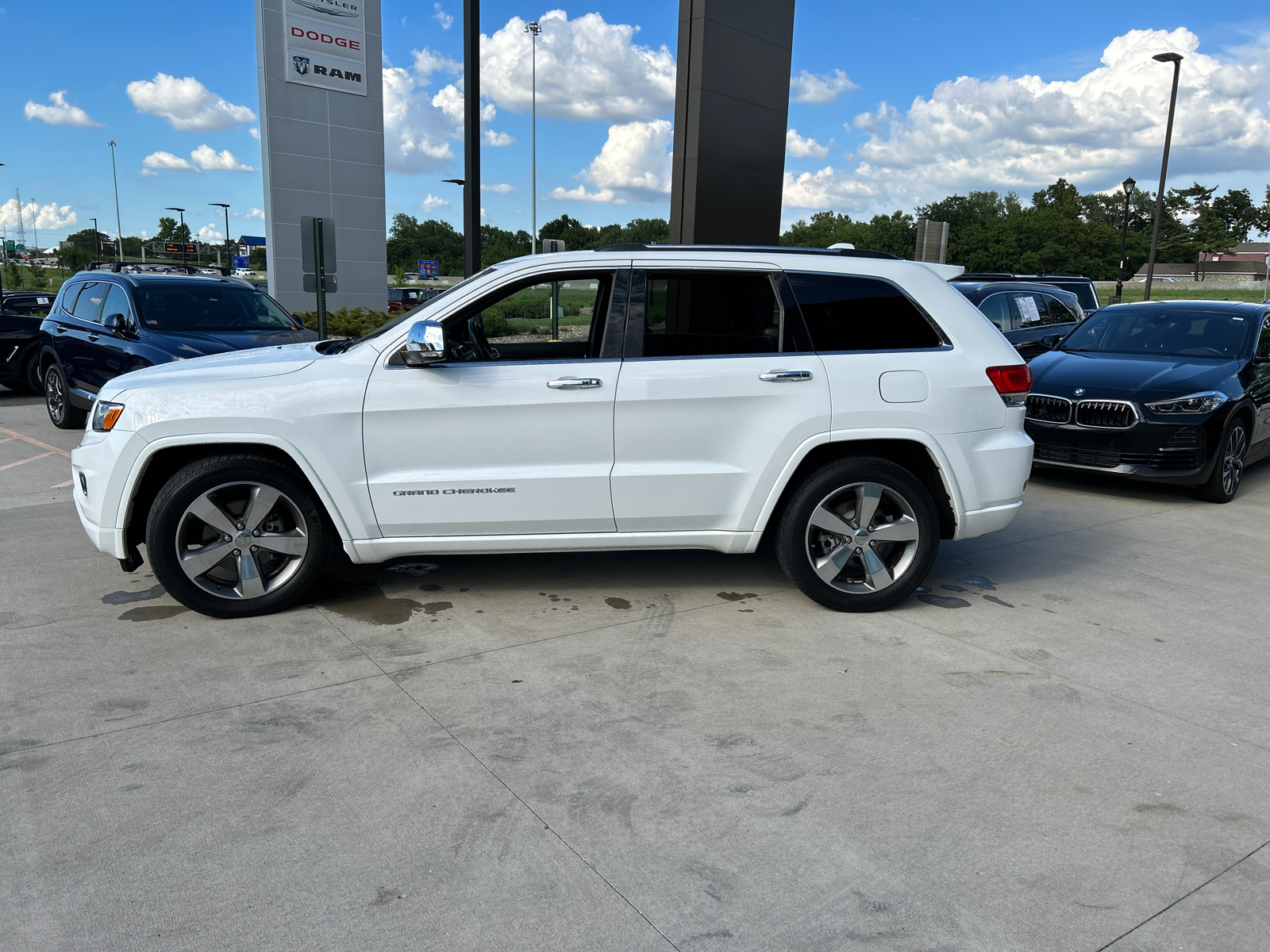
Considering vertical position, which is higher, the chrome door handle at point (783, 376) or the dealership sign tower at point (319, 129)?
the dealership sign tower at point (319, 129)

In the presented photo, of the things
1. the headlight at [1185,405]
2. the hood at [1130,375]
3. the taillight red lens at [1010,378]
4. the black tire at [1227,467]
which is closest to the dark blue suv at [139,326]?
the taillight red lens at [1010,378]

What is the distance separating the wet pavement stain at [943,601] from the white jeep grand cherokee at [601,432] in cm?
33

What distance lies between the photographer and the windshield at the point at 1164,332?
8.77m

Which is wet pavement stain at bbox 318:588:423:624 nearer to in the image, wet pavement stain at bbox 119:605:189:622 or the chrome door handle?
wet pavement stain at bbox 119:605:189:622

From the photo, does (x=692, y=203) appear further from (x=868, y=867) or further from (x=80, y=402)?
(x=868, y=867)

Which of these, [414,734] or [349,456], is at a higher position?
[349,456]

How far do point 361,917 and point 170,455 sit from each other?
2893mm

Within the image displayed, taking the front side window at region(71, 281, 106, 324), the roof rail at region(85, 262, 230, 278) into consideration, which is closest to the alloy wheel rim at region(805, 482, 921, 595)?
the roof rail at region(85, 262, 230, 278)

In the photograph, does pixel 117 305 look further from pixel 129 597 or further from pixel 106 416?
pixel 106 416

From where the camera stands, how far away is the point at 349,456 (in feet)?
14.8

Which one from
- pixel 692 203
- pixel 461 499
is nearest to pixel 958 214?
pixel 692 203

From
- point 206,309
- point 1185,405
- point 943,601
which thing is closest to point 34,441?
point 206,309

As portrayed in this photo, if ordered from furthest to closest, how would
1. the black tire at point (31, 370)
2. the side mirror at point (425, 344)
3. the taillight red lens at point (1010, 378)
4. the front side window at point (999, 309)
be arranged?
1. the black tire at point (31, 370)
2. the front side window at point (999, 309)
3. the taillight red lens at point (1010, 378)
4. the side mirror at point (425, 344)

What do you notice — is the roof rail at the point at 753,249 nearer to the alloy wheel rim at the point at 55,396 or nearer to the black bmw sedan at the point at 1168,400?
the black bmw sedan at the point at 1168,400
